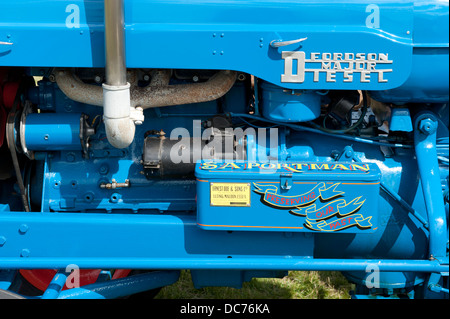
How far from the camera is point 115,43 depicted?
2061 millimetres

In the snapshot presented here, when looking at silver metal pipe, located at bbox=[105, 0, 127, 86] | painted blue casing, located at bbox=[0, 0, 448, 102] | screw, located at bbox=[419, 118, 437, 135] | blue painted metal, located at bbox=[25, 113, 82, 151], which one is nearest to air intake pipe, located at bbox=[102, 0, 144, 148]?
silver metal pipe, located at bbox=[105, 0, 127, 86]

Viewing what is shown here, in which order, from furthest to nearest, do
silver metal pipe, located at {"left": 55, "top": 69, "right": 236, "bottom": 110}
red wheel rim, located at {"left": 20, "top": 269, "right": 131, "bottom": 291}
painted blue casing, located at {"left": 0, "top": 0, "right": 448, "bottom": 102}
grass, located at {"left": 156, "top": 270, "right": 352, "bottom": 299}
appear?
grass, located at {"left": 156, "top": 270, "right": 352, "bottom": 299} → red wheel rim, located at {"left": 20, "top": 269, "right": 131, "bottom": 291} → silver metal pipe, located at {"left": 55, "top": 69, "right": 236, "bottom": 110} → painted blue casing, located at {"left": 0, "top": 0, "right": 448, "bottom": 102}

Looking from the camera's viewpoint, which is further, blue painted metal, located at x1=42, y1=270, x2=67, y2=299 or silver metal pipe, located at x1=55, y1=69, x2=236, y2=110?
silver metal pipe, located at x1=55, y1=69, x2=236, y2=110

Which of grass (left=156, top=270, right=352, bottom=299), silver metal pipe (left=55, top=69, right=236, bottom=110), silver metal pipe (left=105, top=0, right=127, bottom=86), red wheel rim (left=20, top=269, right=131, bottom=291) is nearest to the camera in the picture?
silver metal pipe (left=105, top=0, right=127, bottom=86)

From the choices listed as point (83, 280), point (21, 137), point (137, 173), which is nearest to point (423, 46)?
point (137, 173)

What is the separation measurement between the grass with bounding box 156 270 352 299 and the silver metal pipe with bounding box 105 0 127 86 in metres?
1.57

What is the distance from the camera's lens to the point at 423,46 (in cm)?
221

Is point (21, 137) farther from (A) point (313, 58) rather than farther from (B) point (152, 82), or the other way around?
(A) point (313, 58)

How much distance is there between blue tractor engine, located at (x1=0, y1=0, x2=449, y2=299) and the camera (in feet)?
7.12

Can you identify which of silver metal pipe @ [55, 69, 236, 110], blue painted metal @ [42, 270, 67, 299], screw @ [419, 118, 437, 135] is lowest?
blue painted metal @ [42, 270, 67, 299]

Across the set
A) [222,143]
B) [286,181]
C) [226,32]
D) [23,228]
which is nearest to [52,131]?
[23,228]

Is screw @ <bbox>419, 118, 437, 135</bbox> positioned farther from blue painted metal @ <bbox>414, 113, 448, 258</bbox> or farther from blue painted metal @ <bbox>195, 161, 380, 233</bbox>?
blue painted metal @ <bbox>195, 161, 380, 233</bbox>

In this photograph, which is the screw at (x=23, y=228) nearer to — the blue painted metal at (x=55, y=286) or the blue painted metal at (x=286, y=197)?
the blue painted metal at (x=55, y=286)
